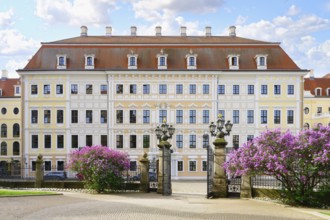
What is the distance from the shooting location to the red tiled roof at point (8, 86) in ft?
237

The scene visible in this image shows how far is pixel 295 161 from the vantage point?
2136 cm

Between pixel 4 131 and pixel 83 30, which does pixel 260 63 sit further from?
pixel 4 131

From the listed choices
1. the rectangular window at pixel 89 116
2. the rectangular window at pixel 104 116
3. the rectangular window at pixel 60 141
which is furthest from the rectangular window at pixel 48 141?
the rectangular window at pixel 104 116

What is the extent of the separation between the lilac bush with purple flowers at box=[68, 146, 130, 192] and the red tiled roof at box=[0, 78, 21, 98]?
4572cm

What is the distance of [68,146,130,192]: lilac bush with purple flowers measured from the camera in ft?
93.5

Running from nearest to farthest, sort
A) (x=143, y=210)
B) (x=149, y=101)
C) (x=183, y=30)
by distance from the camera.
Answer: (x=143, y=210) → (x=149, y=101) → (x=183, y=30)

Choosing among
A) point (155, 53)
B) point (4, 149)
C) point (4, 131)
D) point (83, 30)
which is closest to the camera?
point (155, 53)

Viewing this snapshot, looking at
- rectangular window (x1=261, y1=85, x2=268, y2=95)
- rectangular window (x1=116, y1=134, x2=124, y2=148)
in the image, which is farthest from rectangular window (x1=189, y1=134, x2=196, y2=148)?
rectangular window (x1=261, y1=85, x2=268, y2=95)

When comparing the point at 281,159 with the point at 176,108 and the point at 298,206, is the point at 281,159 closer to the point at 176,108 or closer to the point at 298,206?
the point at 298,206

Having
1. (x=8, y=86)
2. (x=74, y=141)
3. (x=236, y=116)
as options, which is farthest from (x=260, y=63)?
(x=8, y=86)

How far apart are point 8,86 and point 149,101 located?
1085 inches

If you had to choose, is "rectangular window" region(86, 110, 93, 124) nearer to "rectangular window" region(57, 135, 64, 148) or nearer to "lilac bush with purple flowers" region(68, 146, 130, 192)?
"rectangular window" region(57, 135, 64, 148)

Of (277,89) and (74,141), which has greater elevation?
(277,89)

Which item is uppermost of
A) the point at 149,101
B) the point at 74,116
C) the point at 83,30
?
the point at 83,30
